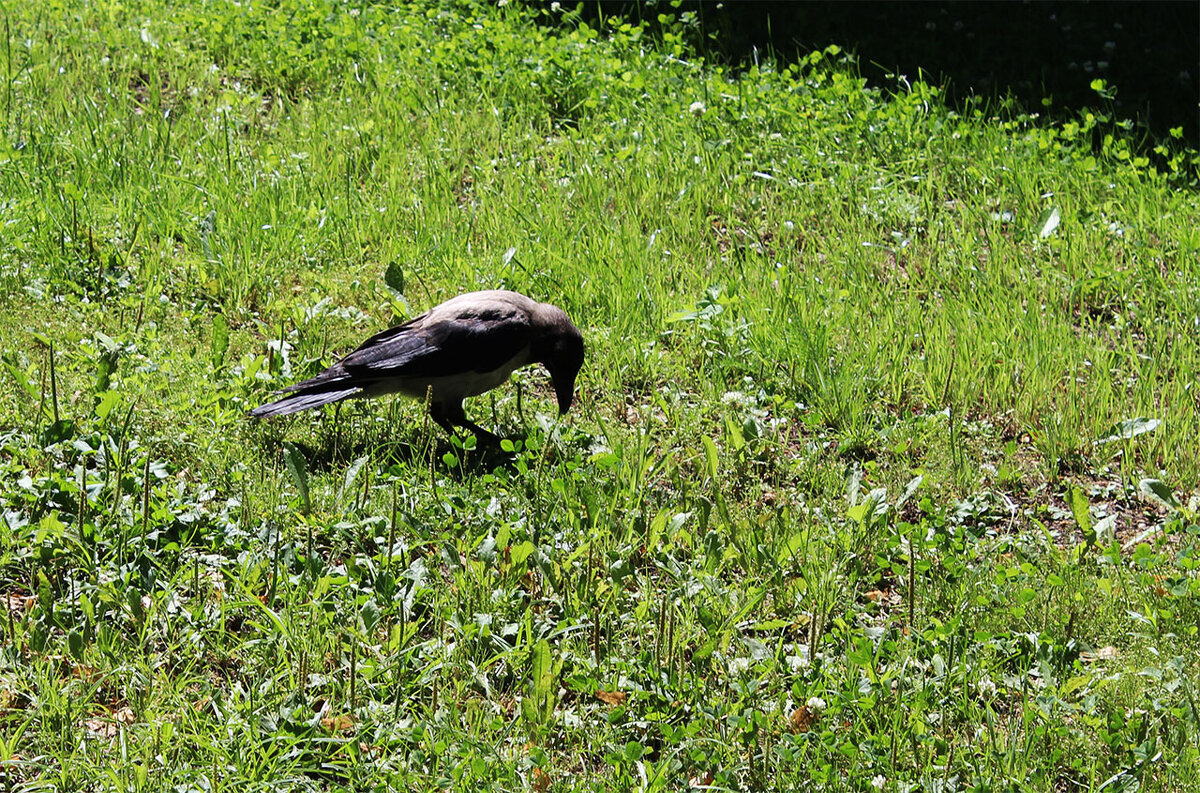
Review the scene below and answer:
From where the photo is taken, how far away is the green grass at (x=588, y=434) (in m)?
3.54

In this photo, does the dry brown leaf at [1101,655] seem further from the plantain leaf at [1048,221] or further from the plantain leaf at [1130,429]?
the plantain leaf at [1048,221]

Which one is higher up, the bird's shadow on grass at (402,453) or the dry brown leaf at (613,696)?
the bird's shadow on grass at (402,453)

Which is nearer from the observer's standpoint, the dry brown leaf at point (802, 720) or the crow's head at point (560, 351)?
the dry brown leaf at point (802, 720)

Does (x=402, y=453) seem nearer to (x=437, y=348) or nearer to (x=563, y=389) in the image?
(x=437, y=348)

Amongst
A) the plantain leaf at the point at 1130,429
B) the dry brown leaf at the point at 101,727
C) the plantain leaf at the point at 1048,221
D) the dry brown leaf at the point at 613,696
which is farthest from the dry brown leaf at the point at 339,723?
the plantain leaf at the point at 1048,221

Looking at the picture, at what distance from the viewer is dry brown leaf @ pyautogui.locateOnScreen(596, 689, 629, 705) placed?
12.1 ft

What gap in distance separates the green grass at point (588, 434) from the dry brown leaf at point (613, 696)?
0.11ft

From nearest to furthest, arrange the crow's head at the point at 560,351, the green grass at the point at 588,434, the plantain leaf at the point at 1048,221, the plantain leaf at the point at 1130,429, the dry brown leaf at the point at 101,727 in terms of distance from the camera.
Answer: the dry brown leaf at the point at 101,727, the green grass at the point at 588,434, the crow's head at the point at 560,351, the plantain leaf at the point at 1130,429, the plantain leaf at the point at 1048,221

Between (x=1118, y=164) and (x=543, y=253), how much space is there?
4049mm

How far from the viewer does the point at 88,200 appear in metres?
6.17

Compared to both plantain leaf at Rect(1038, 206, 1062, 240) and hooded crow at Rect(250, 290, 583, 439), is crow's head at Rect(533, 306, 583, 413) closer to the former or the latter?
hooded crow at Rect(250, 290, 583, 439)

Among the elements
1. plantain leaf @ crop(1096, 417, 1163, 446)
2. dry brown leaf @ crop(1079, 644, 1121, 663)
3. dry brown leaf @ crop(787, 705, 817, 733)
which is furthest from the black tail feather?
plantain leaf @ crop(1096, 417, 1163, 446)

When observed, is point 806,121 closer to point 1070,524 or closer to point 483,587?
point 1070,524

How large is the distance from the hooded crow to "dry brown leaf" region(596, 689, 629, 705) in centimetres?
148
